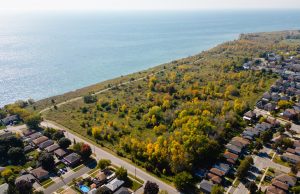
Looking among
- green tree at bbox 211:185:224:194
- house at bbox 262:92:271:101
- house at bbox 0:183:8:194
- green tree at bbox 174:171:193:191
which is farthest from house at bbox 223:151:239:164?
house at bbox 0:183:8:194

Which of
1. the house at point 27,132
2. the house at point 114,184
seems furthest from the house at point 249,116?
the house at point 27,132

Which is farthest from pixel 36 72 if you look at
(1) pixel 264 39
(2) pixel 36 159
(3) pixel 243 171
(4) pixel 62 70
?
(1) pixel 264 39

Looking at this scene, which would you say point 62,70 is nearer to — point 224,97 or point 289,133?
point 224,97

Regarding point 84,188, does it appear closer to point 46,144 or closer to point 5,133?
point 46,144

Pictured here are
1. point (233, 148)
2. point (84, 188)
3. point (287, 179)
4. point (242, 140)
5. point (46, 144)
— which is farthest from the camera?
point (242, 140)

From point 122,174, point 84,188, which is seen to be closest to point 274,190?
point 122,174

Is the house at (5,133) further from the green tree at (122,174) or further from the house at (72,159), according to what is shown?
the green tree at (122,174)
